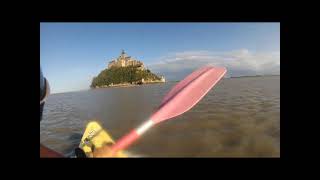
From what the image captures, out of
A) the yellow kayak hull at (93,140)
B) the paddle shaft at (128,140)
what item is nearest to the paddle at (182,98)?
the paddle shaft at (128,140)

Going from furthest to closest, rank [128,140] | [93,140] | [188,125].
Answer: [188,125]
[93,140]
[128,140]

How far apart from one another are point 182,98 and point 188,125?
3236 mm

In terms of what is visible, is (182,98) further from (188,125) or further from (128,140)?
(188,125)

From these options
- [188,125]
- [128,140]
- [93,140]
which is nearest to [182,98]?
[128,140]

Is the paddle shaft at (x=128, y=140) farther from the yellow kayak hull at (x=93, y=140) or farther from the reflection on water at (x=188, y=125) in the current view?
the reflection on water at (x=188, y=125)

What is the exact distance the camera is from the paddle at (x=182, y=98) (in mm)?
2770

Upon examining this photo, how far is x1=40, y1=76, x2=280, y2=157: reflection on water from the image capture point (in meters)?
4.71

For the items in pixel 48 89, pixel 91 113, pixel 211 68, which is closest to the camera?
pixel 48 89

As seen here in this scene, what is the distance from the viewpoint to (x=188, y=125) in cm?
612

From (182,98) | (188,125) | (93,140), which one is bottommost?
(188,125)
